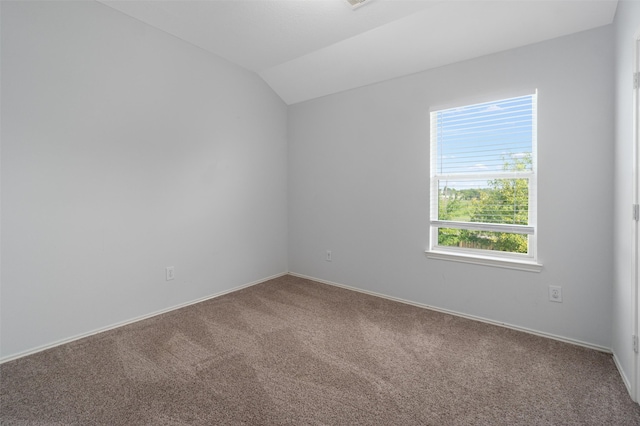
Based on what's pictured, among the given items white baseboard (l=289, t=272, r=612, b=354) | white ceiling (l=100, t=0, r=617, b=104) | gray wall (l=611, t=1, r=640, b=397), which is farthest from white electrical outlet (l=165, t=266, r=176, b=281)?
gray wall (l=611, t=1, r=640, b=397)

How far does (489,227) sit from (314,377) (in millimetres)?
2001

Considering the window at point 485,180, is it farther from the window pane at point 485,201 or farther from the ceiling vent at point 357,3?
the ceiling vent at point 357,3

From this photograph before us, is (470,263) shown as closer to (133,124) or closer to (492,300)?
(492,300)

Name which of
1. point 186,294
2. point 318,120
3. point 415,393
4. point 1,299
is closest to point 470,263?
point 415,393

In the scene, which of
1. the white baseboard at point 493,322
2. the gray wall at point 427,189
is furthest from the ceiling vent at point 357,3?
the white baseboard at point 493,322

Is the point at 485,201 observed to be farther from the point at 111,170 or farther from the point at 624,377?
the point at 111,170

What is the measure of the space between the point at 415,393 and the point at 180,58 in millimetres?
3450

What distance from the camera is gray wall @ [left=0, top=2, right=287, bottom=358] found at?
2.11 meters

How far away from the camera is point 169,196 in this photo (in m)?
2.99

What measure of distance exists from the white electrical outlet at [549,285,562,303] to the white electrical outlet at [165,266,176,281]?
3.36 m

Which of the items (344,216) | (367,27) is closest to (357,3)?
(367,27)

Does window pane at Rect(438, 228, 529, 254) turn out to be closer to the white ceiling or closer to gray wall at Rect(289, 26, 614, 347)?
gray wall at Rect(289, 26, 614, 347)

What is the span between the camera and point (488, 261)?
8.87 feet

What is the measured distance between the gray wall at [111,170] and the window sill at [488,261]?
2.22m
